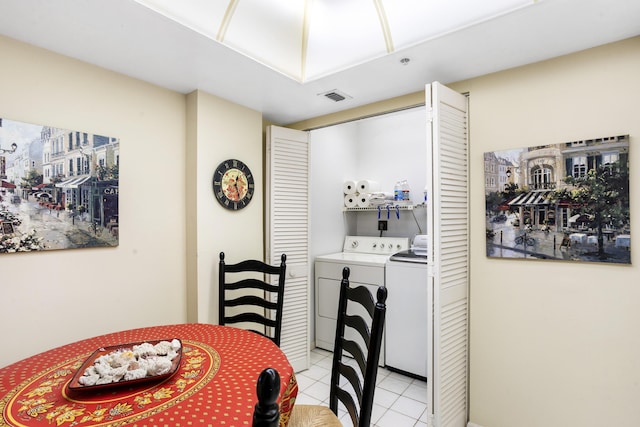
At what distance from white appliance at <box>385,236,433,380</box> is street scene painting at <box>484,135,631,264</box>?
2.64 ft

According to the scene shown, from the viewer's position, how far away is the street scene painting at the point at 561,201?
→ 1.78 meters

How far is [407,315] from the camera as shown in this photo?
291 cm

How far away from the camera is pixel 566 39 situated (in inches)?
70.1

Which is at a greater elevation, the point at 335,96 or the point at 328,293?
the point at 335,96

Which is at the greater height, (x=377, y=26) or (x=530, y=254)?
(x=377, y=26)

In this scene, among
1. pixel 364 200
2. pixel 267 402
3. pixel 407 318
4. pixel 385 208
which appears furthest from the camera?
pixel 364 200

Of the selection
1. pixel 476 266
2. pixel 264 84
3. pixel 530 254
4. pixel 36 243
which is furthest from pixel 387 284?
pixel 36 243

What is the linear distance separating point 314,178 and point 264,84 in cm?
144

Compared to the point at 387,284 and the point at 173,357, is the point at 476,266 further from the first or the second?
the point at 173,357

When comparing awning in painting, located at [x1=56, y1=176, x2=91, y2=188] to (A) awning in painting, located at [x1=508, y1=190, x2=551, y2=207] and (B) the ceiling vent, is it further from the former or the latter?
(A) awning in painting, located at [x1=508, y1=190, x2=551, y2=207]

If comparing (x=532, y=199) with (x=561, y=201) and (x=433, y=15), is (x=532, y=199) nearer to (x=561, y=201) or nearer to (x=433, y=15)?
(x=561, y=201)

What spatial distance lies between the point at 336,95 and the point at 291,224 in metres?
1.26

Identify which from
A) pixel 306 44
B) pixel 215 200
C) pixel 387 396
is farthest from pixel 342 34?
pixel 387 396

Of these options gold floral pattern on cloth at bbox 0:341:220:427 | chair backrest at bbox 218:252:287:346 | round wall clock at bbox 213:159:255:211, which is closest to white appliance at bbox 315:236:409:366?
chair backrest at bbox 218:252:287:346
